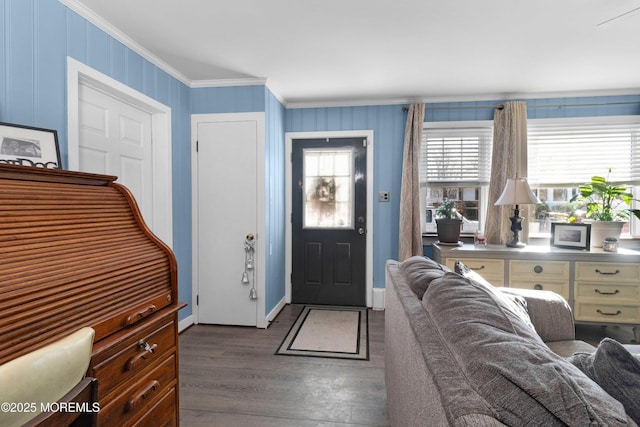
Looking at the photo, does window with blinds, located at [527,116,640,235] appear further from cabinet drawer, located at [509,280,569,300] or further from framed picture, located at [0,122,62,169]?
framed picture, located at [0,122,62,169]

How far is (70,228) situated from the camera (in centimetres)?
122

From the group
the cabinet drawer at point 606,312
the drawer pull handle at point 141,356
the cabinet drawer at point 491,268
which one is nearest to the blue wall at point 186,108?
the cabinet drawer at point 491,268

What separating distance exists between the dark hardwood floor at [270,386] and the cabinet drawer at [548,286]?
4.77ft

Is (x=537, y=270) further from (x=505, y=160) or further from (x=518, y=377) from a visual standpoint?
(x=518, y=377)

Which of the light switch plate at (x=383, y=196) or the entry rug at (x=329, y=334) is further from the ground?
the light switch plate at (x=383, y=196)

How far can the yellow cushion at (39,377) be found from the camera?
65cm

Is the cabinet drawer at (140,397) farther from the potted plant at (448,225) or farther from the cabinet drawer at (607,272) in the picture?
the cabinet drawer at (607,272)

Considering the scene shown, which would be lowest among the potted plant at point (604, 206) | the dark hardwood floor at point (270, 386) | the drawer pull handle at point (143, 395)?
the dark hardwood floor at point (270, 386)

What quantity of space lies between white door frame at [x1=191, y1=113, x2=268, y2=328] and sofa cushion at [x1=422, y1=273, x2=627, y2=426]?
8.31 ft

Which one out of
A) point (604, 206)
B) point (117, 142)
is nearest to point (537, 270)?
point (604, 206)

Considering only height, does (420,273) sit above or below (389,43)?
below

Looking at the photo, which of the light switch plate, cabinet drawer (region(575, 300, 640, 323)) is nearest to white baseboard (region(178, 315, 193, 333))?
the light switch plate

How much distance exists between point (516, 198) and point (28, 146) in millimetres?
3748

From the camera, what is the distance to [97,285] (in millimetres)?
1185
